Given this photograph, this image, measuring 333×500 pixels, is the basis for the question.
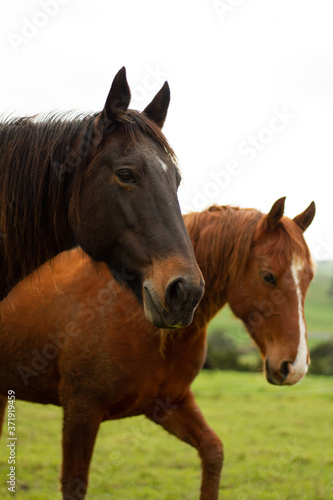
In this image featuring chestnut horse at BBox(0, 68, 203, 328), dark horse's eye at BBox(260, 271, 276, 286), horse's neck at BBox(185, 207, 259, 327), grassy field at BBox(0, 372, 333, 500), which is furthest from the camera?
grassy field at BBox(0, 372, 333, 500)

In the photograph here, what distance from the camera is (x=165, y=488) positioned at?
6.14m

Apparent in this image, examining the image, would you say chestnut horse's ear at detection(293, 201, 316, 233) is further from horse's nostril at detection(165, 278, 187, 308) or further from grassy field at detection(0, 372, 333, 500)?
horse's nostril at detection(165, 278, 187, 308)

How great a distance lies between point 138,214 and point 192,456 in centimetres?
608

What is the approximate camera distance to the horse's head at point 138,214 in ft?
8.42

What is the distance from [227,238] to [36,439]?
578 cm

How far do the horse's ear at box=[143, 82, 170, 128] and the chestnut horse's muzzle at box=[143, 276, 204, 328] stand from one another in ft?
3.75

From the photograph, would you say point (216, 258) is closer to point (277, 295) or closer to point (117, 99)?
point (277, 295)

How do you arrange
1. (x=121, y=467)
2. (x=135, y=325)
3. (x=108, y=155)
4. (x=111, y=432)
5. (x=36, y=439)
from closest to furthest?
1. (x=108, y=155)
2. (x=135, y=325)
3. (x=121, y=467)
4. (x=36, y=439)
5. (x=111, y=432)

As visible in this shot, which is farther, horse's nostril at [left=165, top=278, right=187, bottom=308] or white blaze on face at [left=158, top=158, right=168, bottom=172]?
white blaze on face at [left=158, top=158, right=168, bottom=172]

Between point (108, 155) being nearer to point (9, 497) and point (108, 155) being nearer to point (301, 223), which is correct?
point (301, 223)

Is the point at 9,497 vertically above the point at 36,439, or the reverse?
the point at 9,497

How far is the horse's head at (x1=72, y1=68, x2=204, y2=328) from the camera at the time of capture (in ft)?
8.42

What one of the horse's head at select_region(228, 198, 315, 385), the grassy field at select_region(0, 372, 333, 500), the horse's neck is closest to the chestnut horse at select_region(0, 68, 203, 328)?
the horse's neck

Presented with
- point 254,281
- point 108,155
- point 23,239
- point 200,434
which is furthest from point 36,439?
point 108,155
